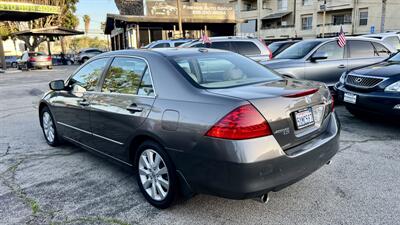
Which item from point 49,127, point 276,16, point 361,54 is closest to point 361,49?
point 361,54

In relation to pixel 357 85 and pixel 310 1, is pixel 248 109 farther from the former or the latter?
pixel 310 1

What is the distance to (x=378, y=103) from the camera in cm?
538

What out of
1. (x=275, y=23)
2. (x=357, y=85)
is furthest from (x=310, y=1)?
(x=357, y=85)

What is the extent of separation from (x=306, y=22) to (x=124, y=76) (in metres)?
43.5

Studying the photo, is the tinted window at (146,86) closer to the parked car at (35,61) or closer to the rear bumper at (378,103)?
the rear bumper at (378,103)

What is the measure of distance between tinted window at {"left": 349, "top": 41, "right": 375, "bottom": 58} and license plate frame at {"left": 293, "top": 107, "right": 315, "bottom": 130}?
6081 mm

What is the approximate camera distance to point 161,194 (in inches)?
127

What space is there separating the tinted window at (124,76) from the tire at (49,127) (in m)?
1.86

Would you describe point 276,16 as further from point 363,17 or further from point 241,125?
point 241,125

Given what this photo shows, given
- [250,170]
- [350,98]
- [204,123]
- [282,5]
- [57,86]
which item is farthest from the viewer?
[282,5]

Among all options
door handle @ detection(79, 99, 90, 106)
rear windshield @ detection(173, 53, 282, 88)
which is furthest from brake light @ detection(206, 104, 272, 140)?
door handle @ detection(79, 99, 90, 106)

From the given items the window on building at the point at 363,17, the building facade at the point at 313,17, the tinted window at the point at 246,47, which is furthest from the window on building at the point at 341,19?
the tinted window at the point at 246,47

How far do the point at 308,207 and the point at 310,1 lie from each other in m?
43.7

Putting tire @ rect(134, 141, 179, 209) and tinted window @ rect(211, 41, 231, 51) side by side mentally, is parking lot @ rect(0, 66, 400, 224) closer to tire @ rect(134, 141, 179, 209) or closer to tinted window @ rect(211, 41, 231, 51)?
tire @ rect(134, 141, 179, 209)
